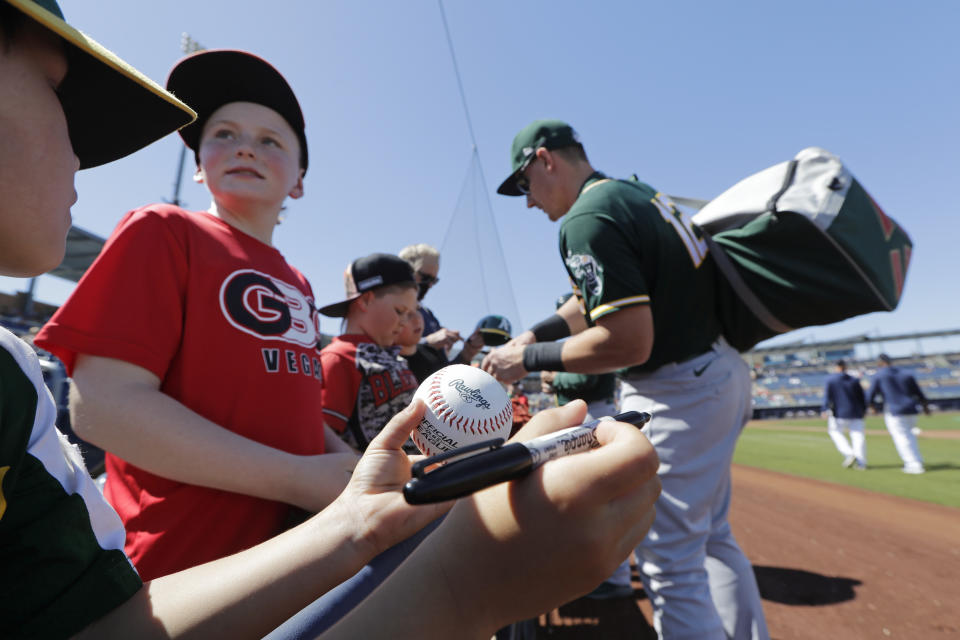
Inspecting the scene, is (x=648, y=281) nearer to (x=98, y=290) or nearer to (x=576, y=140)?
(x=576, y=140)

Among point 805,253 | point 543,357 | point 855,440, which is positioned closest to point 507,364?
point 543,357

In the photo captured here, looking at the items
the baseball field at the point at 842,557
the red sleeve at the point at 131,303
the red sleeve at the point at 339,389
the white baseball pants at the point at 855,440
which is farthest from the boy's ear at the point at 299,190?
the white baseball pants at the point at 855,440

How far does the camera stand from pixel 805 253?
193 cm

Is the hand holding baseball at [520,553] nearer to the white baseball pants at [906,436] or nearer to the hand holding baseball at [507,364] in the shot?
the hand holding baseball at [507,364]

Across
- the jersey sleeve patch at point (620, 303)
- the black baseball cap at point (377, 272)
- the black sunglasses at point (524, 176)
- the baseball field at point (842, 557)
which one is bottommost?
the baseball field at point (842, 557)

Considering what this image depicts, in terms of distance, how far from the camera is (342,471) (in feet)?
3.63

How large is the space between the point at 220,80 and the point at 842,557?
585 centimetres

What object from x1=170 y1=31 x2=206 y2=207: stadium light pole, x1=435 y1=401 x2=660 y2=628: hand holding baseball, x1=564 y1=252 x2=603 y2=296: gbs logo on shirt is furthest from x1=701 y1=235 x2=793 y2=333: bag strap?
x1=170 y1=31 x2=206 y2=207: stadium light pole

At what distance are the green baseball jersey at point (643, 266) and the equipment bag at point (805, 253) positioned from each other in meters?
0.14

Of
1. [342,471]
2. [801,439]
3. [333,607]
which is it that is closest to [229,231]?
[342,471]

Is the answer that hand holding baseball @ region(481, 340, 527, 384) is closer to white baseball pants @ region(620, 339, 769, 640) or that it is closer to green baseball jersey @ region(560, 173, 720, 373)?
green baseball jersey @ region(560, 173, 720, 373)

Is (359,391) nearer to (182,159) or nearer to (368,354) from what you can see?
(368,354)

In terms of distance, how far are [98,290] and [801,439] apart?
18.0m

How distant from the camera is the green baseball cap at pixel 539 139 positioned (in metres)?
2.45
